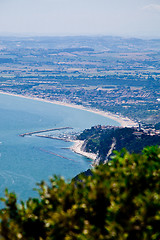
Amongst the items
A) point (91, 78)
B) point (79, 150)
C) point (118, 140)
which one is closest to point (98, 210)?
point (118, 140)

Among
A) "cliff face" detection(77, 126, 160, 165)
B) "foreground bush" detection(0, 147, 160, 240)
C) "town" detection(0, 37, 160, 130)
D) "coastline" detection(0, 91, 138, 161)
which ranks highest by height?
"foreground bush" detection(0, 147, 160, 240)

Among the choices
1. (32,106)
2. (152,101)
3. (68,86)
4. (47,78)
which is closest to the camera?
(32,106)

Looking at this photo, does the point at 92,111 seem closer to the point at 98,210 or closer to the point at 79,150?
the point at 79,150

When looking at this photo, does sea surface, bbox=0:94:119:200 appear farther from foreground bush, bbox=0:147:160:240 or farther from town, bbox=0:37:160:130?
foreground bush, bbox=0:147:160:240

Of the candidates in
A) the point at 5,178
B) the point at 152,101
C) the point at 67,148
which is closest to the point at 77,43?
the point at 152,101

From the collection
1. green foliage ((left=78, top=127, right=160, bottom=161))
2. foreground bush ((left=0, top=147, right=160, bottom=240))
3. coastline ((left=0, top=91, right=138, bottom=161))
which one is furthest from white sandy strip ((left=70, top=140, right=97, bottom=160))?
foreground bush ((left=0, top=147, right=160, bottom=240))

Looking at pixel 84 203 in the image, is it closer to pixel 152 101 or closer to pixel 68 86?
pixel 152 101

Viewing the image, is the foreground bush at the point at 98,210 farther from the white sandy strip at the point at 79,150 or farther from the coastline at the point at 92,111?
the white sandy strip at the point at 79,150
